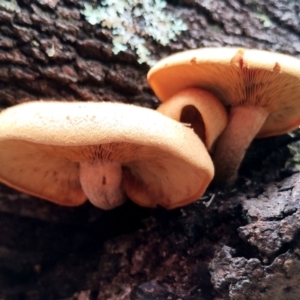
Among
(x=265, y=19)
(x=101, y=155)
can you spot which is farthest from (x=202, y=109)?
(x=265, y=19)

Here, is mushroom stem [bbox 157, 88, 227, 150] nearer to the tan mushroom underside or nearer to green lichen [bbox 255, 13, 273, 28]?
the tan mushroom underside

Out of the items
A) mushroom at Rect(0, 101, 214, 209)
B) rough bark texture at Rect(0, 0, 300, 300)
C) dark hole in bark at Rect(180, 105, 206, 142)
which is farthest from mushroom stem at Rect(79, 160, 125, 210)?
dark hole in bark at Rect(180, 105, 206, 142)

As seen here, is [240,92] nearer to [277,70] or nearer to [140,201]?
[277,70]

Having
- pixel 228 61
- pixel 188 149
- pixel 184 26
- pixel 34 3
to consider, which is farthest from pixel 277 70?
pixel 34 3

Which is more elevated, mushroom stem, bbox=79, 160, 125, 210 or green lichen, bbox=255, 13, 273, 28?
green lichen, bbox=255, 13, 273, 28

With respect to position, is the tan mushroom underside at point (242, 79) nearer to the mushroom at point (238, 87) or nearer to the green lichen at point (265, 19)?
the mushroom at point (238, 87)

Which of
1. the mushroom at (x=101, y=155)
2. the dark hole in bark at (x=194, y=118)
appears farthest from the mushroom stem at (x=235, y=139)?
the mushroom at (x=101, y=155)
